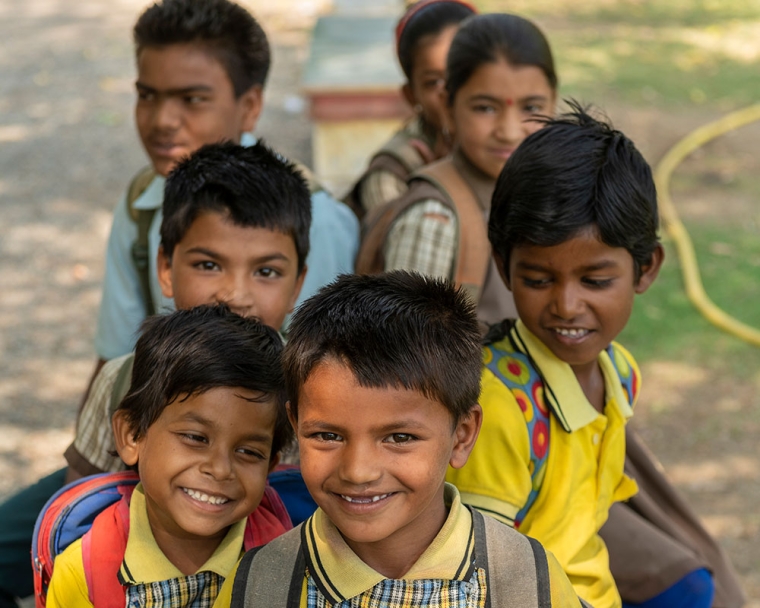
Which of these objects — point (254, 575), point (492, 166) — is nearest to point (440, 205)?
point (492, 166)

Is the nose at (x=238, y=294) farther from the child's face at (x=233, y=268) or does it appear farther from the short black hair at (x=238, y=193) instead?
the short black hair at (x=238, y=193)

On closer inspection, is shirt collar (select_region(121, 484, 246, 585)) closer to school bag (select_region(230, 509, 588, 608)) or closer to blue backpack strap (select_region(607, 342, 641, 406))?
school bag (select_region(230, 509, 588, 608))

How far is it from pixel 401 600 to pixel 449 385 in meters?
0.37

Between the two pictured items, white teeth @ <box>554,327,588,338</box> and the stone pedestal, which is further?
the stone pedestal

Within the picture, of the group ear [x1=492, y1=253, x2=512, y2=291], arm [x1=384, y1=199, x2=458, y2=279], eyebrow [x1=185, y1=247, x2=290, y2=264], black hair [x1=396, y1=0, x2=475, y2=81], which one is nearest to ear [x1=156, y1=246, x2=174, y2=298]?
eyebrow [x1=185, y1=247, x2=290, y2=264]

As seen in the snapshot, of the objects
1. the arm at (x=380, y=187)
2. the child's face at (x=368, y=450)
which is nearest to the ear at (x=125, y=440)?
the child's face at (x=368, y=450)

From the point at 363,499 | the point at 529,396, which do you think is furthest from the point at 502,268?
the point at 363,499

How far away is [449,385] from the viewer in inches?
65.5

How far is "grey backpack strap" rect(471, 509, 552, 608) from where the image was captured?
1.65m

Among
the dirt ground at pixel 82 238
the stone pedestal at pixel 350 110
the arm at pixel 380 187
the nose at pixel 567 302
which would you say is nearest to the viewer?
the nose at pixel 567 302

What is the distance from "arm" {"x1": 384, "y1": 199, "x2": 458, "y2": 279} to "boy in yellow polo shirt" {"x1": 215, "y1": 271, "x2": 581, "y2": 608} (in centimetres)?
102

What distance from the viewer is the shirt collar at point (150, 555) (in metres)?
1.88

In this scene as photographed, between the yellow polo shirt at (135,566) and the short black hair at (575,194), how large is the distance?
35.5 inches

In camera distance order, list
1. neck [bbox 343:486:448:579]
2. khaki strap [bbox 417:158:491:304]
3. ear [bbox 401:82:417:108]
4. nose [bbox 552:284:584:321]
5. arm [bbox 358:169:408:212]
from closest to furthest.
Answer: neck [bbox 343:486:448:579] → nose [bbox 552:284:584:321] → khaki strap [bbox 417:158:491:304] → arm [bbox 358:169:408:212] → ear [bbox 401:82:417:108]
